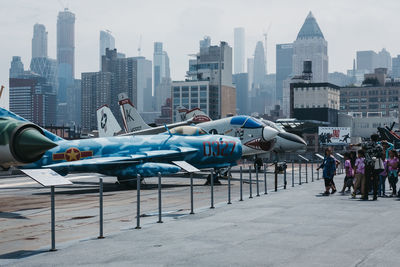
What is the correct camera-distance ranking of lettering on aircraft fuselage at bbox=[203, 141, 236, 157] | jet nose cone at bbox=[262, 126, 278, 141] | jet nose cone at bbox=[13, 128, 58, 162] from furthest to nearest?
jet nose cone at bbox=[262, 126, 278, 141]
lettering on aircraft fuselage at bbox=[203, 141, 236, 157]
jet nose cone at bbox=[13, 128, 58, 162]

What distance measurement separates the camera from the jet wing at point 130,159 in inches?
975

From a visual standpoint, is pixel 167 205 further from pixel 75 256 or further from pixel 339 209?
pixel 75 256

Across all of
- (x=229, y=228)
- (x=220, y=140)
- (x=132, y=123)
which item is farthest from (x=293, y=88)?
(x=229, y=228)

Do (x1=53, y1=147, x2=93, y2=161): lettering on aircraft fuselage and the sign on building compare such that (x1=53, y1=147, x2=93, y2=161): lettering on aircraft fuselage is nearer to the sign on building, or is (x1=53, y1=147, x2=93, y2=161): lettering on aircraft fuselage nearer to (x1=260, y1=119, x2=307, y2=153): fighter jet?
(x1=260, y1=119, x2=307, y2=153): fighter jet

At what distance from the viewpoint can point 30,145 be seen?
13.1 metres

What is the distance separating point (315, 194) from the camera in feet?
74.7

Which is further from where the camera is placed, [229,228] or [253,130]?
[253,130]

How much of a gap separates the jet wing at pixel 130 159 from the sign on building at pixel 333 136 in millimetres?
58637

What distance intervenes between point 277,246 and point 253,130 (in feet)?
73.9

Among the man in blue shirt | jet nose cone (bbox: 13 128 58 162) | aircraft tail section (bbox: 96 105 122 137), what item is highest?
aircraft tail section (bbox: 96 105 122 137)

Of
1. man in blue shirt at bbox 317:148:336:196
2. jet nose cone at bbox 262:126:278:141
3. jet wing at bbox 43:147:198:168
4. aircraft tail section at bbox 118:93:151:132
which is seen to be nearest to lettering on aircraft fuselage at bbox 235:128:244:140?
jet nose cone at bbox 262:126:278:141

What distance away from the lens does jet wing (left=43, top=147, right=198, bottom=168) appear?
81.3 feet

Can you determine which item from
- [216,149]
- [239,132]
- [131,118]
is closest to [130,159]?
[216,149]

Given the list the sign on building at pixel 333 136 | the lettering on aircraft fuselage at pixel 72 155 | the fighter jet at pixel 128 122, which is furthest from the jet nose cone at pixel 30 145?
the sign on building at pixel 333 136
